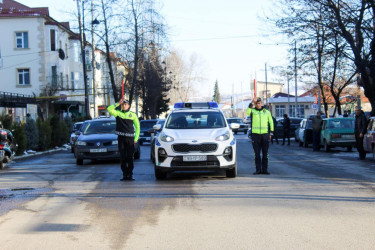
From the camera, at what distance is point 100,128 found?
1941 cm

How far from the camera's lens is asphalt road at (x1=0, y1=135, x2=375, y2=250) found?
630cm

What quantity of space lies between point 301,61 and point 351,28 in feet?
15.1

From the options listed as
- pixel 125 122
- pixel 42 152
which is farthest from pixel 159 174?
pixel 42 152

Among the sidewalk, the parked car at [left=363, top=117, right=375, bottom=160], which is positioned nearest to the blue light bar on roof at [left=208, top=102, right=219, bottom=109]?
the parked car at [left=363, top=117, right=375, bottom=160]

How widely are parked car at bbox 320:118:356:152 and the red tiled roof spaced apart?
3218 centimetres

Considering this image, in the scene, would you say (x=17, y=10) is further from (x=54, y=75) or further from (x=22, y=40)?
(x=54, y=75)

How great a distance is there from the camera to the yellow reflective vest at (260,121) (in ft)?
44.0

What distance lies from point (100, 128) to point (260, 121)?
309 inches

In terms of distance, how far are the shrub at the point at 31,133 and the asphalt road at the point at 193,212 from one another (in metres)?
12.6

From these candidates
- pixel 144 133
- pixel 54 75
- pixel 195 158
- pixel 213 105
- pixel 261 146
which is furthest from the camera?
pixel 54 75

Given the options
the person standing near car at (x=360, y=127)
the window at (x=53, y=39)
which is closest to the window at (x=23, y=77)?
the window at (x=53, y=39)

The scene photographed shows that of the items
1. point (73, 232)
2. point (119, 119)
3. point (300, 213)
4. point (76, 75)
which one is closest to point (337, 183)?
point (300, 213)

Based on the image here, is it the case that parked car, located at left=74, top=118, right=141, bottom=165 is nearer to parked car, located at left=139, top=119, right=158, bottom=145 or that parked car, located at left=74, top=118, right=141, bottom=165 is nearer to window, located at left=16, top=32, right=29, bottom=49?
parked car, located at left=139, top=119, right=158, bottom=145

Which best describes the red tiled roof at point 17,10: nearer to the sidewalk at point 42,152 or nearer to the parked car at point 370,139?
the sidewalk at point 42,152
